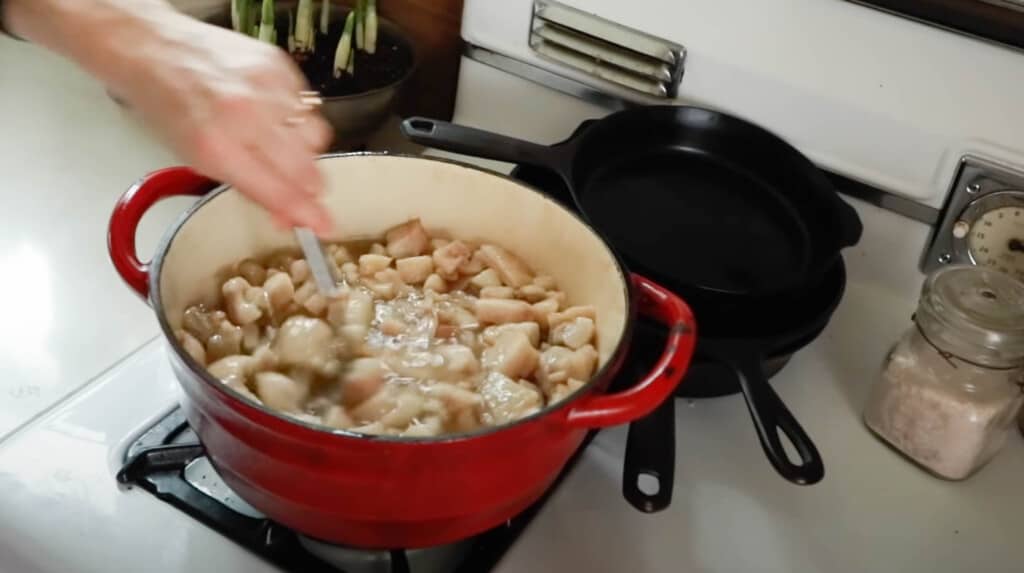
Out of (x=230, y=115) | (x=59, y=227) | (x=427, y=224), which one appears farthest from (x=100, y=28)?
(x=59, y=227)

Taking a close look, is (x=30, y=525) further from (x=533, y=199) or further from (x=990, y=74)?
(x=990, y=74)

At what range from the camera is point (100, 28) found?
0.56 meters

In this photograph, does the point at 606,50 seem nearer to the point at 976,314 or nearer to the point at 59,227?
the point at 976,314

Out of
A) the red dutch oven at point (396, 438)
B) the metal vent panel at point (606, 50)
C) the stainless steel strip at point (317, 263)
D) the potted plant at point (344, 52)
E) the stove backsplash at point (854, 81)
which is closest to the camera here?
the red dutch oven at point (396, 438)

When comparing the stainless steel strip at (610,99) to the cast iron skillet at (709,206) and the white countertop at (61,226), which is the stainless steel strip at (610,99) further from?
the white countertop at (61,226)

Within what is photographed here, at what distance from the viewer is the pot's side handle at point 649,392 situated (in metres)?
0.54

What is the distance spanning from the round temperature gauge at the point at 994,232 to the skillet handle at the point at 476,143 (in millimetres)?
302

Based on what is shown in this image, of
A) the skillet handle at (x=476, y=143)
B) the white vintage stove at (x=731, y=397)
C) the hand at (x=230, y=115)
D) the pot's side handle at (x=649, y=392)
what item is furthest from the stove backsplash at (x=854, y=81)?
the hand at (x=230, y=115)

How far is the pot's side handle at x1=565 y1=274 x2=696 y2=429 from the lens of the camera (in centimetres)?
54

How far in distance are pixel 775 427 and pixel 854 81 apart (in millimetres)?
295

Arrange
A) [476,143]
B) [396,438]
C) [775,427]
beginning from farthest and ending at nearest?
[476,143] → [775,427] → [396,438]

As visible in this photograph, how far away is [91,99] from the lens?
1.08 m

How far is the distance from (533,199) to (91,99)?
0.61m

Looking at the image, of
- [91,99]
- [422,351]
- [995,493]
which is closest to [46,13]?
[422,351]
